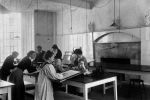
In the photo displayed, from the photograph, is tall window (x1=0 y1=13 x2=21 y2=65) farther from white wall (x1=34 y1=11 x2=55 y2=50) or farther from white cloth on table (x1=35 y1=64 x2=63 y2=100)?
white cloth on table (x1=35 y1=64 x2=63 y2=100)

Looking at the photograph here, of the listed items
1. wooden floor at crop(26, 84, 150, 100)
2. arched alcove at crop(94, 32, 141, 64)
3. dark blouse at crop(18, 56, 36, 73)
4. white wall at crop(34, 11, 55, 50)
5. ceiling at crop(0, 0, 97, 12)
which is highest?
ceiling at crop(0, 0, 97, 12)

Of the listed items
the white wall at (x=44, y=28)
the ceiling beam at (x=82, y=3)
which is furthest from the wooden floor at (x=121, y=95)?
the white wall at (x=44, y=28)

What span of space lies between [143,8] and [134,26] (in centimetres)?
68

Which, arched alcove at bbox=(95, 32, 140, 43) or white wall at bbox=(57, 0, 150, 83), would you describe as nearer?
white wall at bbox=(57, 0, 150, 83)

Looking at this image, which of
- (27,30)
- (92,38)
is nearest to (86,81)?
(92,38)

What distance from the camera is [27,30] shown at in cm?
909

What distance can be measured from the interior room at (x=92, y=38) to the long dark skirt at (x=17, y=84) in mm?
88

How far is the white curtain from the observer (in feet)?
29.5

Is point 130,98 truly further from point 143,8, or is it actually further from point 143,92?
point 143,8

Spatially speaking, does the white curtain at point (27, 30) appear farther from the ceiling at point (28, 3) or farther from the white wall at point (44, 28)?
the ceiling at point (28, 3)

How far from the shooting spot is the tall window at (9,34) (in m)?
8.20

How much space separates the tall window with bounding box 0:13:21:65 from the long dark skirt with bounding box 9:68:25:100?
172 inches

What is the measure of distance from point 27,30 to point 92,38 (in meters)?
3.40

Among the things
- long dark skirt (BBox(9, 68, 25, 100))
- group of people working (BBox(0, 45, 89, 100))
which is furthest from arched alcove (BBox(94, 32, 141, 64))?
long dark skirt (BBox(9, 68, 25, 100))
